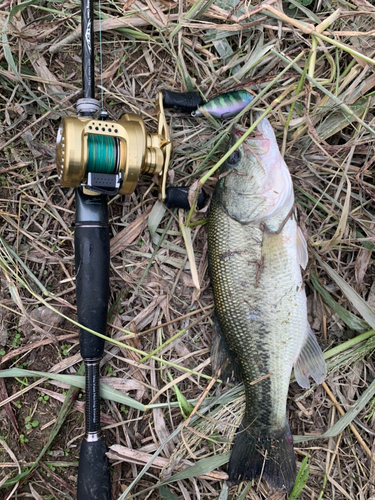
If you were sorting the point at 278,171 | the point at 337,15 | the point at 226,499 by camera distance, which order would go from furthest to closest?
the point at 226,499 < the point at 278,171 < the point at 337,15

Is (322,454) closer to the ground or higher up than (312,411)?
closer to the ground

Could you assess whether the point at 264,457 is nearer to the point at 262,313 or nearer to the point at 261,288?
the point at 262,313

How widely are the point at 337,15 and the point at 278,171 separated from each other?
809 mm

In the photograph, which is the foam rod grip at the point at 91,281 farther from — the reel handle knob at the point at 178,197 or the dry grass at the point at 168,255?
the reel handle knob at the point at 178,197

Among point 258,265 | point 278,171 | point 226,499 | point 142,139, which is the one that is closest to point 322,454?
point 226,499

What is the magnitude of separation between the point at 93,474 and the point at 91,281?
100cm

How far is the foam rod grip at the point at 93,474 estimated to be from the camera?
1953 mm

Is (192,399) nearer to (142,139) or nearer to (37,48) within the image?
(142,139)

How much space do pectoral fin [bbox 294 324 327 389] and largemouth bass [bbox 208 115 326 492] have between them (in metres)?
0.01

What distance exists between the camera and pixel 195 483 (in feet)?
7.25

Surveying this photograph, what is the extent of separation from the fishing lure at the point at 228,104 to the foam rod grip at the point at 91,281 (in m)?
0.93

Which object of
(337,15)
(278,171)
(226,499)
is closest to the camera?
(337,15)

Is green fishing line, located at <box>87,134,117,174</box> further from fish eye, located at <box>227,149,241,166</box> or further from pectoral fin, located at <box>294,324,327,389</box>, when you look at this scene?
pectoral fin, located at <box>294,324,327,389</box>

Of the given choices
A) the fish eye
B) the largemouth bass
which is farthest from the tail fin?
the fish eye
